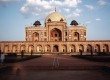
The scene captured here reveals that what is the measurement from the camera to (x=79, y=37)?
2356 inches

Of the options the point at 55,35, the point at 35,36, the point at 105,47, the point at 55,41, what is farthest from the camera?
the point at 55,35

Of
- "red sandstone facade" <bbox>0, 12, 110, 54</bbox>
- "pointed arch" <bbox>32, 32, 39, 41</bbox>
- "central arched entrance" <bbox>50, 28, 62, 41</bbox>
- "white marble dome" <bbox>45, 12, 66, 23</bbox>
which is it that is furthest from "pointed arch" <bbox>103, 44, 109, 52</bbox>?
"pointed arch" <bbox>32, 32, 39, 41</bbox>

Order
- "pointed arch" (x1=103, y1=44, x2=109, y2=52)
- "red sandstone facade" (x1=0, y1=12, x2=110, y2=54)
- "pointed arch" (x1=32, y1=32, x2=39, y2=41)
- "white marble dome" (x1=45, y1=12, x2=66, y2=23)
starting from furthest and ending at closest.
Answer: "white marble dome" (x1=45, y1=12, x2=66, y2=23) < "pointed arch" (x1=32, y1=32, x2=39, y2=41) < "pointed arch" (x1=103, y1=44, x2=109, y2=52) < "red sandstone facade" (x1=0, y1=12, x2=110, y2=54)

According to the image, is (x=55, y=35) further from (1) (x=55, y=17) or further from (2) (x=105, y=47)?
(2) (x=105, y=47)

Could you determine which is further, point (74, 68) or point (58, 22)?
point (58, 22)

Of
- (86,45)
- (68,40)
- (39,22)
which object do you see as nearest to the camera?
(86,45)

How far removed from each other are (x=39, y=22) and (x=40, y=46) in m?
12.2

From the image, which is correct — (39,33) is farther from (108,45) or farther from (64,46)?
(108,45)

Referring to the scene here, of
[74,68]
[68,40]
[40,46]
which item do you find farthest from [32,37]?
[74,68]

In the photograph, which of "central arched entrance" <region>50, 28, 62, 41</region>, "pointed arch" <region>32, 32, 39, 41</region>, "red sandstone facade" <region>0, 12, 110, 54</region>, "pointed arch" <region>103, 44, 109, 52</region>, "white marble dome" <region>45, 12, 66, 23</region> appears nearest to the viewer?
"red sandstone facade" <region>0, 12, 110, 54</region>

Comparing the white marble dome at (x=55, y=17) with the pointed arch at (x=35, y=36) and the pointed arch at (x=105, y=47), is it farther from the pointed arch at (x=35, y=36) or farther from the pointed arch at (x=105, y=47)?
the pointed arch at (x=105, y=47)

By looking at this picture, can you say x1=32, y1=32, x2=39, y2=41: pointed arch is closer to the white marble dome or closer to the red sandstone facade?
the red sandstone facade

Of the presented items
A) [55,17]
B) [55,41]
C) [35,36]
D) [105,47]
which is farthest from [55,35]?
[105,47]

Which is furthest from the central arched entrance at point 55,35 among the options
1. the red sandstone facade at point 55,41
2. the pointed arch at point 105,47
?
the pointed arch at point 105,47
